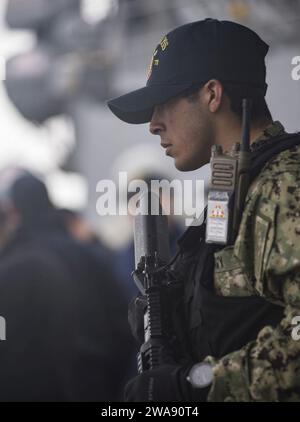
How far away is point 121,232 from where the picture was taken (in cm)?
520

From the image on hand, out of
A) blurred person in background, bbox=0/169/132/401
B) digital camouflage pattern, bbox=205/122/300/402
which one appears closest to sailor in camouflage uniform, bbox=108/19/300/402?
digital camouflage pattern, bbox=205/122/300/402

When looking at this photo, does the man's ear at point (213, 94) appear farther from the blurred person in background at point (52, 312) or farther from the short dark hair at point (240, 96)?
the blurred person in background at point (52, 312)

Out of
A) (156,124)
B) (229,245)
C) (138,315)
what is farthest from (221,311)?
(156,124)

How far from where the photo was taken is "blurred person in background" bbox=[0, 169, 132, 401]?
3939 millimetres

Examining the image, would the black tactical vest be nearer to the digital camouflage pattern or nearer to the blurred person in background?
the digital camouflage pattern

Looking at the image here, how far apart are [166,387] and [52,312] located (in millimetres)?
1830

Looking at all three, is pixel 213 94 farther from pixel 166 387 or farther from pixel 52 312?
pixel 52 312

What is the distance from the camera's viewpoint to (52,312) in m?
4.04

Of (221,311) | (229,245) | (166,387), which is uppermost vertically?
(229,245)

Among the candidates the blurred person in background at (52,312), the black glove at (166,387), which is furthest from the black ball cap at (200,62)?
the blurred person in background at (52,312)

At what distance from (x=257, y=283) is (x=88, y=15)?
17.1 meters

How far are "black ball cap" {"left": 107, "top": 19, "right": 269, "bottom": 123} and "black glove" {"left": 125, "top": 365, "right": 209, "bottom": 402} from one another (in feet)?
2.02

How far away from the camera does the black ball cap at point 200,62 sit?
2400 millimetres
